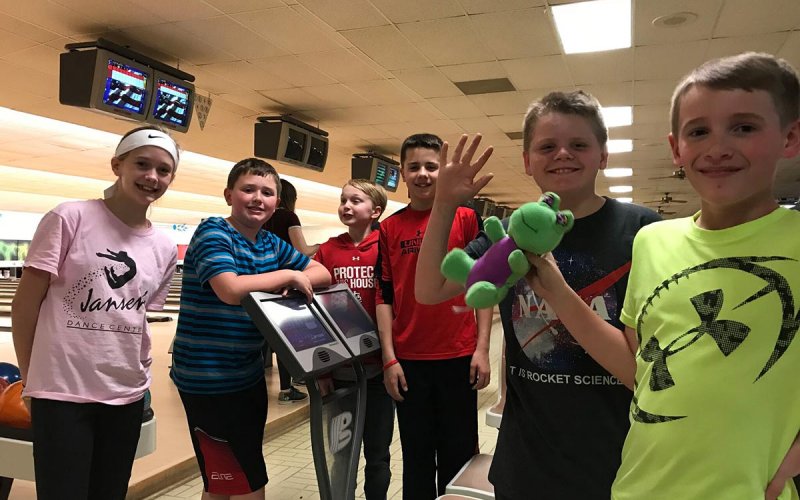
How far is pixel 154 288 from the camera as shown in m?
2.04

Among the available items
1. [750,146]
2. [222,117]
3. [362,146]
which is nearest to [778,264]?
[750,146]

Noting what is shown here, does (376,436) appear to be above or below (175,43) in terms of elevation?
below

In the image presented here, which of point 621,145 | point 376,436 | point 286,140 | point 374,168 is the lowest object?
point 376,436

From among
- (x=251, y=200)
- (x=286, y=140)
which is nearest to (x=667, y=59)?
(x=286, y=140)

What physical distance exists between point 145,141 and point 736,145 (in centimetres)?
172

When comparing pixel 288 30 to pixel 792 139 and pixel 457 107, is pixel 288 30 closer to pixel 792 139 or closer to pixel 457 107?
pixel 457 107

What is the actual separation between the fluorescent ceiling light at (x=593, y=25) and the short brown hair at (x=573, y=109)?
3078mm

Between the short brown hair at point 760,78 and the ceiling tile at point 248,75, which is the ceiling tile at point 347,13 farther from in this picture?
the short brown hair at point 760,78

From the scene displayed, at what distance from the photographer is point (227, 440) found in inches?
79.9

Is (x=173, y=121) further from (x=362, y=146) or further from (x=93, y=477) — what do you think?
(x=362, y=146)

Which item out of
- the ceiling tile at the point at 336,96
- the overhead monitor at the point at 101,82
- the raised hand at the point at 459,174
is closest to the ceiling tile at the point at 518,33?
the ceiling tile at the point at 336,96

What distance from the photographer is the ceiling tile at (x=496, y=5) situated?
3926 millimetres

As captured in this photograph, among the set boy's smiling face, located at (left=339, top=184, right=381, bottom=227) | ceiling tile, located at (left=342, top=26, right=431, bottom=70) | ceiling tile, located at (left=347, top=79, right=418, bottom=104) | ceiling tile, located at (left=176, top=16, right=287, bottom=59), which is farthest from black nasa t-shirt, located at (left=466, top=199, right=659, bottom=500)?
ceiling tile, located at (left=347, top=79, right=418, bottom=104)

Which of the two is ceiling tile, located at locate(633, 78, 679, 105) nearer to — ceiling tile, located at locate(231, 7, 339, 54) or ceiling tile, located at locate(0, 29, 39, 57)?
ceiling tile, located at locate(231, 7, 339, 54)
